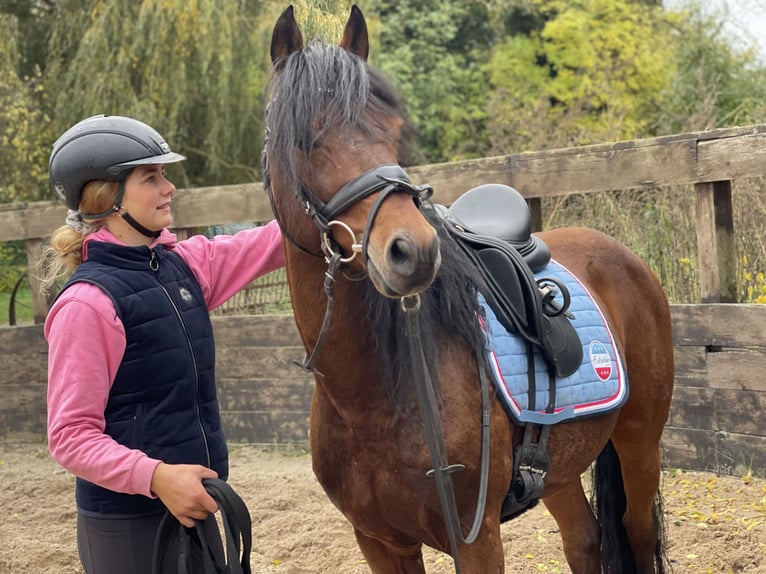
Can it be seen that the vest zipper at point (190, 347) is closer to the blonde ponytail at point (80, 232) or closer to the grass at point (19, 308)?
the blonde ponytail at point (80, 232)

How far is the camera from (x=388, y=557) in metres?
2.44

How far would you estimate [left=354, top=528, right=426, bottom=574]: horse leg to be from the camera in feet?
7.97

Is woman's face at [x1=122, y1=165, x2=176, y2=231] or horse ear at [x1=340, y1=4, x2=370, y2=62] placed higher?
horse ear at [x1=340, y1=4, x2=370, y2=62]

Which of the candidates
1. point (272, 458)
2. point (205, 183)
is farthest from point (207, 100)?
point (272, 458)

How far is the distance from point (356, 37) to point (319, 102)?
31 centimetres

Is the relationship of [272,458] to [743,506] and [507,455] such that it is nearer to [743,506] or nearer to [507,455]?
[743,506]

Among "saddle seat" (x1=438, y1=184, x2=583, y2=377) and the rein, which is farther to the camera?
"saddle seat" (x1=438, y1=184, x2=583, y2=377)

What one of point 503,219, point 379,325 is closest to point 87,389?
point 379,325

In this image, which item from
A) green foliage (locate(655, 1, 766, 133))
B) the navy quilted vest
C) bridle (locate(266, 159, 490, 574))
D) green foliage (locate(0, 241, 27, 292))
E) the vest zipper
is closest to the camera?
bridle (locate(266, 159, 490, 574))

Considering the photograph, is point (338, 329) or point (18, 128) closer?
point (338, 329)

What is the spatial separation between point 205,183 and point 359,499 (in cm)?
1200

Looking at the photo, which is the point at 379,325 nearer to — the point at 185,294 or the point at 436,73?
the point at 185,294

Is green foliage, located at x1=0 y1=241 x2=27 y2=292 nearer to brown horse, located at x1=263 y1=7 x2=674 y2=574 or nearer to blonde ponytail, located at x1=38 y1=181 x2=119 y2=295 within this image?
blonde ponytail, located at x1=38 y1=181 x2=119 y2=295

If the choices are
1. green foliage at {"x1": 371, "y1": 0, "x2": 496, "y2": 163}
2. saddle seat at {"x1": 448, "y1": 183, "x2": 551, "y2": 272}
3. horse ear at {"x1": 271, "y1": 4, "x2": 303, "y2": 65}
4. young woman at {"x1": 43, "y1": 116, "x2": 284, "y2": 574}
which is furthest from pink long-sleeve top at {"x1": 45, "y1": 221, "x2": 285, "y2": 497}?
green foliage at {"x1": 371, "y1": 0, "x2": 496, "y2": 163}
